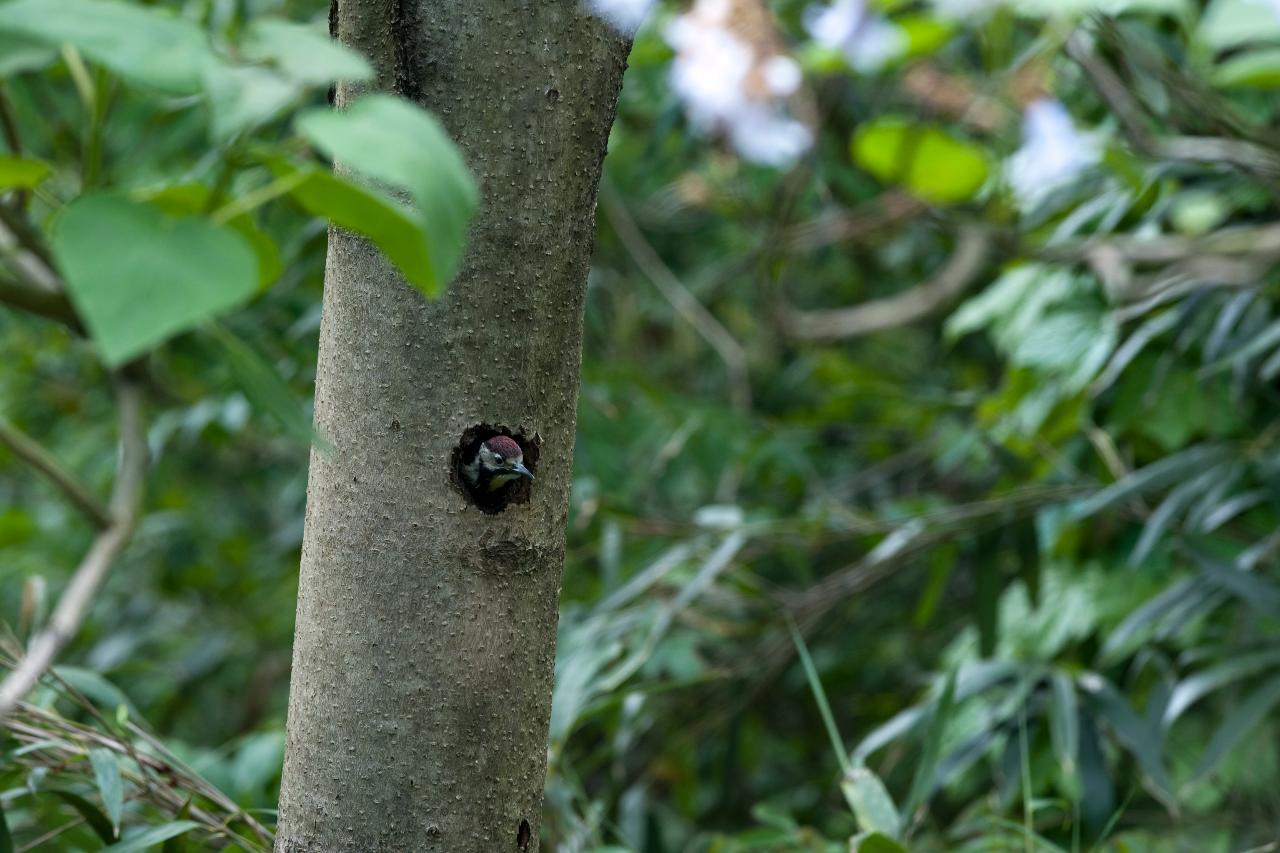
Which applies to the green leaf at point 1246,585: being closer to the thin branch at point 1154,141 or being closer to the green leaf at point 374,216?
the thin branch at point 1154,141

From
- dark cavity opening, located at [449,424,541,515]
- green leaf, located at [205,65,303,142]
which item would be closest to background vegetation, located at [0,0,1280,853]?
green leaf, located at [205,65,303,142]

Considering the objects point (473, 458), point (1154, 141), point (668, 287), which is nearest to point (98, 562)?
point (473, 458)

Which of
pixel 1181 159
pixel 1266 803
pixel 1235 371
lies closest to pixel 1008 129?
pixel 1181 159

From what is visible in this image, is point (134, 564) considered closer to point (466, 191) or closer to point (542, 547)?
point (542, 547)

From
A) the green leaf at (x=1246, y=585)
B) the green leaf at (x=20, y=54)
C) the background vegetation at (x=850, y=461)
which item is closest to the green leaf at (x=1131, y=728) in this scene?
the background vegetation at (x=850, y=461)

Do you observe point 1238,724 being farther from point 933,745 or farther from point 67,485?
point 67,485
